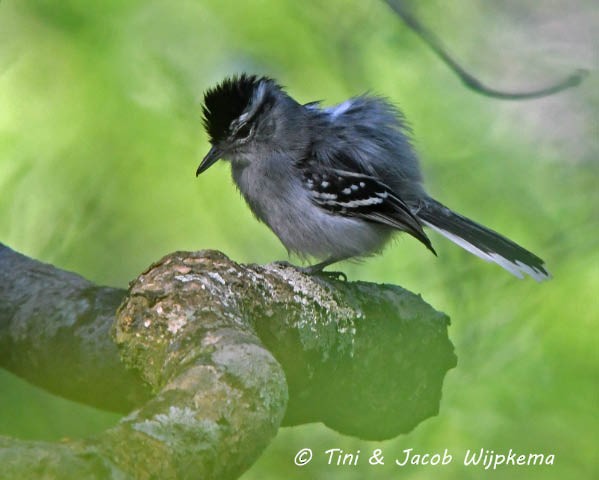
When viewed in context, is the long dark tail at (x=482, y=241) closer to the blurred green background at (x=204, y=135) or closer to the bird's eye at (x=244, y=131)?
the blurred green background at (x=204, y=135)

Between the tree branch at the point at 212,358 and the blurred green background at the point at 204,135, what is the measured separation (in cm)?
75

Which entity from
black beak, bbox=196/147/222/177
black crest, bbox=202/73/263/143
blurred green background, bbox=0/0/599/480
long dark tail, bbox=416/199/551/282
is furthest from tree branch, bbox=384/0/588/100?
black beak, bbox=196/147/222/177

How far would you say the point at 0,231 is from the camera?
14.5 ft

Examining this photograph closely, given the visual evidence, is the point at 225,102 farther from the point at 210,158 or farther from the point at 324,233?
the point at 324,233

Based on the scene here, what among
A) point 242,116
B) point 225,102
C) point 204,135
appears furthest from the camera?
point 204,135

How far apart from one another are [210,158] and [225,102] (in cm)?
32

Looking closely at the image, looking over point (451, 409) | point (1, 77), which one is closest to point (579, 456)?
point (451, 409)

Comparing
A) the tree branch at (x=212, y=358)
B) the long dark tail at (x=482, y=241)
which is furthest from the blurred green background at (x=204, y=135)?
the tree branch at (x=212, y=358)

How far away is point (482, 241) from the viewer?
4.13 metres

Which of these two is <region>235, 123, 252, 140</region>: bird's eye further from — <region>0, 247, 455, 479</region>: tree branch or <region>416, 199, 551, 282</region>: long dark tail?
<region>0, 247, 455, 479</region>: tree branch

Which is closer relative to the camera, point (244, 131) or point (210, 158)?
point (210, 158)

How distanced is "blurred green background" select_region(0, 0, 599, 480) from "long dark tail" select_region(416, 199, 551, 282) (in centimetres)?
8

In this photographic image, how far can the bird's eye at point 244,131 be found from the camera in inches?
180

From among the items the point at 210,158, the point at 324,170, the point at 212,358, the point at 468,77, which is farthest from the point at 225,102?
the point at 212,358
